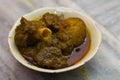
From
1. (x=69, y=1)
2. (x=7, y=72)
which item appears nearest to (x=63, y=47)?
(x=7, y=72)

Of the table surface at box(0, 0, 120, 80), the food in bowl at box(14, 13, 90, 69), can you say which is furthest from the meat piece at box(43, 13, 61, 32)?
the table surface at box(0, 0, 120, 80)

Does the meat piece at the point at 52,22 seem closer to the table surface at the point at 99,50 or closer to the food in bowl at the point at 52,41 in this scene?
the food in bowl at the point at 52,41

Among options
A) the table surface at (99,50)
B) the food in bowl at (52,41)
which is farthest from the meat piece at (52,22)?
the table surface at (99,50)

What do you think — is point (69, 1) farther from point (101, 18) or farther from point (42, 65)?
point (42, 65)

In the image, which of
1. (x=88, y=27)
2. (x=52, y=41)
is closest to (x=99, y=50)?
(x=88, y=27)

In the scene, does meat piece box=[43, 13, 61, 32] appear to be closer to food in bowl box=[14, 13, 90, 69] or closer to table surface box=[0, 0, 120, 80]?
food in bowl box=[14, 13, 90, 69]

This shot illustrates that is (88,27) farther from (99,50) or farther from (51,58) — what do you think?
(51,58)
